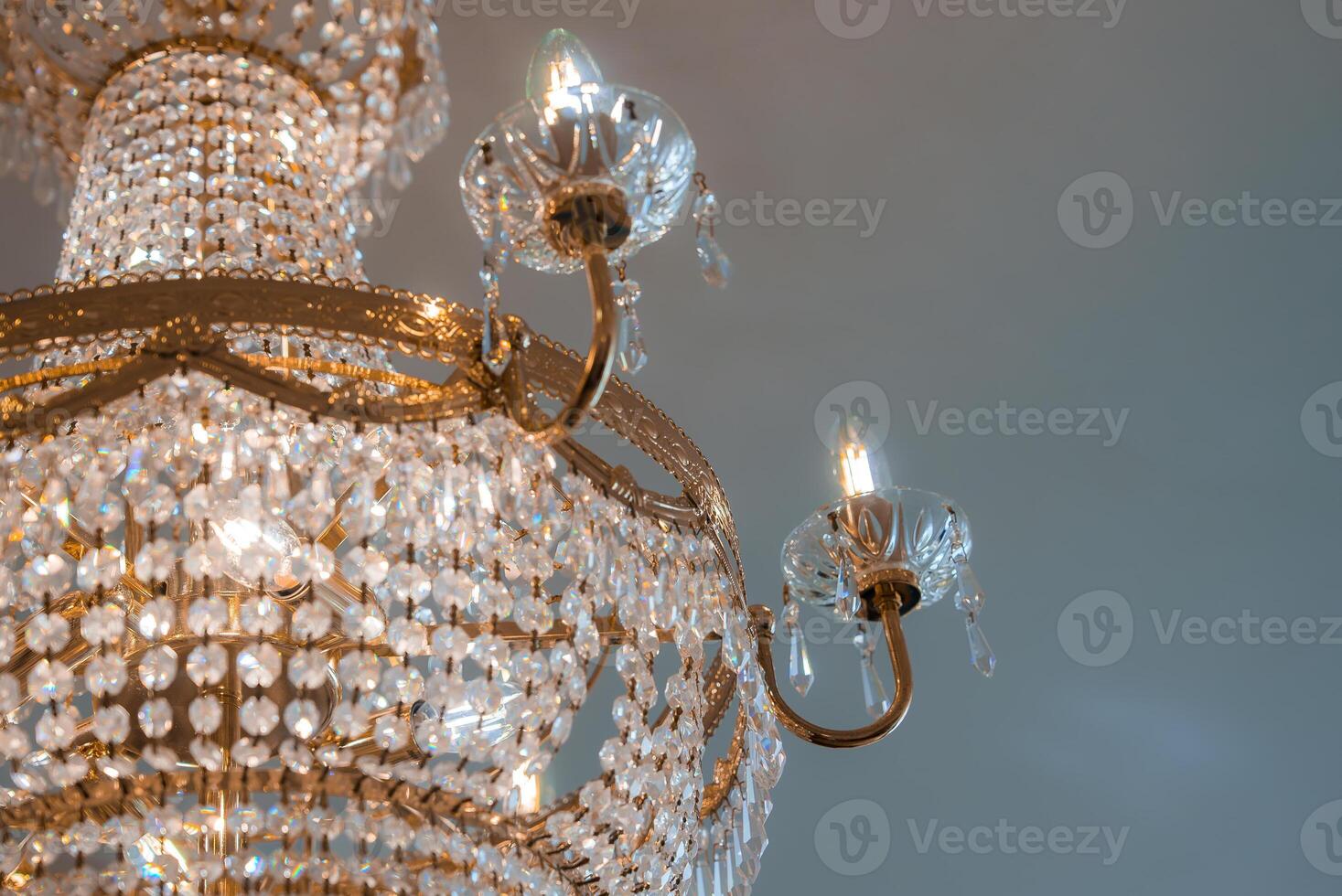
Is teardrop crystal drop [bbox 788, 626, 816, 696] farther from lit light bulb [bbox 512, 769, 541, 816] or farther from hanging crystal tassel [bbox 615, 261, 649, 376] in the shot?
hanging crystal tassel [bbox 615, 261, 649, 376]

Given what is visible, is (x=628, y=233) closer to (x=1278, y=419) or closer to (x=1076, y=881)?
(x=1278, y=419)

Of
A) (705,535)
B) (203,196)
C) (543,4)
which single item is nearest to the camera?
(705,535)

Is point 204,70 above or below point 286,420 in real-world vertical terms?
above

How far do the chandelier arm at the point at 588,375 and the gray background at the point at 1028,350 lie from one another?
3.73 ft

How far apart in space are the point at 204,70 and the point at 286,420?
503 mm

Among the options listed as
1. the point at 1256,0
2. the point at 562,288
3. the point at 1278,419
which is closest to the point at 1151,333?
the point at 1278,419

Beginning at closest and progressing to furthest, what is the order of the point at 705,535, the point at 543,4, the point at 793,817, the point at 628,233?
the point at 628,233 → the point at 705,535 → the point at 543,4 → the point at 793,817

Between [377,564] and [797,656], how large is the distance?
456 millimetres

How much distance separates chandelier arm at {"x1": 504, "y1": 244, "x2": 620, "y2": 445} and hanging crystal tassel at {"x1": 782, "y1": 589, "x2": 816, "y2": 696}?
357mm

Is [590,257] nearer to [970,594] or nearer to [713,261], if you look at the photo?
[713,261]

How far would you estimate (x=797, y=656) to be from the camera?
4.22 feet

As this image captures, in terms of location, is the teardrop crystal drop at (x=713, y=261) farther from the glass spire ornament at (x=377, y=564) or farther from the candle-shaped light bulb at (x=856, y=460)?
the candle-shaped light bulb at (x=856, y=460)

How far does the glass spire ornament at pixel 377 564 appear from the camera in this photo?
94 centimetres

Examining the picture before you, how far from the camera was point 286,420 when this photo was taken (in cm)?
105
